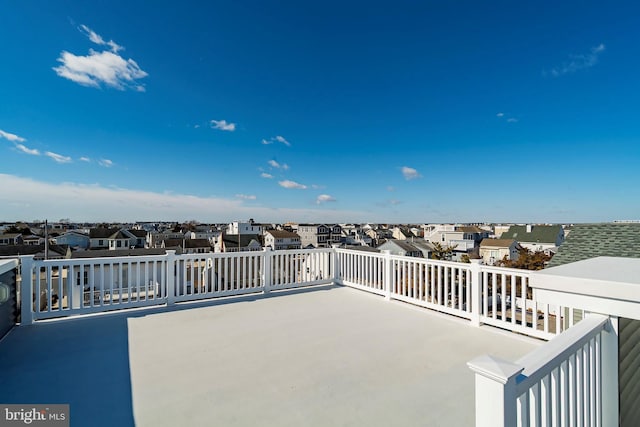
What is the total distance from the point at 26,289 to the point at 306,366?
382 cm

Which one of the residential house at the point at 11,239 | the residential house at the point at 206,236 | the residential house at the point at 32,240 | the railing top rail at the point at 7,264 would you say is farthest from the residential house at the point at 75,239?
the railing top rail at the point at 7,264

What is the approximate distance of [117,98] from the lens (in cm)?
819

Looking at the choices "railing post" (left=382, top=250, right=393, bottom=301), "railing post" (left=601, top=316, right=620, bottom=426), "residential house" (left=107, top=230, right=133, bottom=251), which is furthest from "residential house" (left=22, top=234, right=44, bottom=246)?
"railing post" (left=601, top=316, right=620, bottom=426)

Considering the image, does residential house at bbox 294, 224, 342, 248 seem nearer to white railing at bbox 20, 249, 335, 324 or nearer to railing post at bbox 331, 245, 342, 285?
railing post at bbox 331, 245, 342, 285

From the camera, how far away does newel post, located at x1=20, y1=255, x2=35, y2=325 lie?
11.0 ft

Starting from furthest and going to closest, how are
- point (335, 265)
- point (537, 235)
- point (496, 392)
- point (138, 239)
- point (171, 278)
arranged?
point (138, 239) → point (537, 235) → point (335, 265) → point (171, 278) → point (496, 392)

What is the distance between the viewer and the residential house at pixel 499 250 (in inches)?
991

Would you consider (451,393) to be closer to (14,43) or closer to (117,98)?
(14,43)

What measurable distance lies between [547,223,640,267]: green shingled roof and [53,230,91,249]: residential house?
135 ft

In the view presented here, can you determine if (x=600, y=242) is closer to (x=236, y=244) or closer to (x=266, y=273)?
(x=266, y=273)

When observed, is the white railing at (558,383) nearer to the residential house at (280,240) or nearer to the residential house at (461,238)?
the residential house at (280,240)

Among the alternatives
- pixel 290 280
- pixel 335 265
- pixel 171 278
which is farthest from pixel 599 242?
pixel 171 278

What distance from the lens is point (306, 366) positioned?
2.39 meters

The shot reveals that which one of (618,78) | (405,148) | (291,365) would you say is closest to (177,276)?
(291,365)
